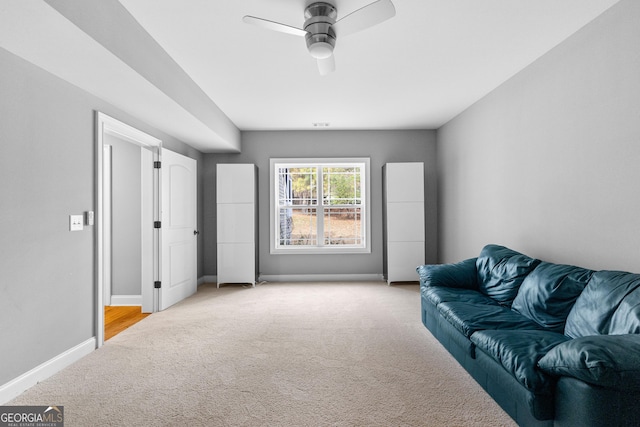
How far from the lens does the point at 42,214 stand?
237 centimetres

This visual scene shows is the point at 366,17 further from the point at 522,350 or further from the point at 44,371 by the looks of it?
the point at 44,371

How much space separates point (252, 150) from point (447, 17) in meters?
3.93

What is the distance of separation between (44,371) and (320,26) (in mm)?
3213

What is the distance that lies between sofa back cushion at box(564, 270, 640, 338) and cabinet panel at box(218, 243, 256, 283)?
4.15 meters

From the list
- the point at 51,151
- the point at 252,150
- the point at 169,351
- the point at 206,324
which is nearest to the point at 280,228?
the point at 252,150

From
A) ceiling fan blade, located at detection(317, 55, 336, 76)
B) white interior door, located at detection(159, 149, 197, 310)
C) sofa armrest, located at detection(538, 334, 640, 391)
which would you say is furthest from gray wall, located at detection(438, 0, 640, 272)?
white interior door, located at detection(159, 149, 197, 310)

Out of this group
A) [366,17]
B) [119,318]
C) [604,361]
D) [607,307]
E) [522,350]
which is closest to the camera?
[604,361]

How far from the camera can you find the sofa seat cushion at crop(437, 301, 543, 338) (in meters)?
2.25

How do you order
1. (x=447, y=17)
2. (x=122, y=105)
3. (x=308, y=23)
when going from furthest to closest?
1. (x=122, y=105)
2. (x=447, y=17)
3. (x=308, y=23)

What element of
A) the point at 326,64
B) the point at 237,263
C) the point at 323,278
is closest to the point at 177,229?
the point at 237,263

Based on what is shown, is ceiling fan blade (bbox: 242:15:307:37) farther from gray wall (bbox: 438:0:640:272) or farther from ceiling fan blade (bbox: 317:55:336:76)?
gray wall (bbox: 438:0:640:272)

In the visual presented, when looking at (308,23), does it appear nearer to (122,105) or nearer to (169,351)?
(122,105)

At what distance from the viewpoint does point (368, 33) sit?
2.61 m

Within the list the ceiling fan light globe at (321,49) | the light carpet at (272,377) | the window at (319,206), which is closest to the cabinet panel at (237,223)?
the window at (319,206)
